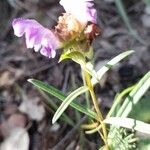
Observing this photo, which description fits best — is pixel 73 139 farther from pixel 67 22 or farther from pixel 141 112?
pixel 67 22

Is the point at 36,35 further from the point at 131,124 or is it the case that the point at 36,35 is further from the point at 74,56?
the point at 131,124

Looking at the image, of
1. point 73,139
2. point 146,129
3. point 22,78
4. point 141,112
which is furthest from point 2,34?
point 146,129

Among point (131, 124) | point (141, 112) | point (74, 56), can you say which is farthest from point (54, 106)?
point (74, 56)

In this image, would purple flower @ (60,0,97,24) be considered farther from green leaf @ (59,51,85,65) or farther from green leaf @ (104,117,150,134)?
green leaf @ (104,117,150,134)

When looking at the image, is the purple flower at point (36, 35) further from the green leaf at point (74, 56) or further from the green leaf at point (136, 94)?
the green leaf at point (136, 94)

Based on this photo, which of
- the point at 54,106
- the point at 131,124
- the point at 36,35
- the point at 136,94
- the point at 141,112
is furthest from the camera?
the point at 54,106

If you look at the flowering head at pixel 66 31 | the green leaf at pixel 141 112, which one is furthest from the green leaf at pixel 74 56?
the green leaf at pixel 141 112

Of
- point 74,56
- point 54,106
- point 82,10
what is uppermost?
point 82,10
